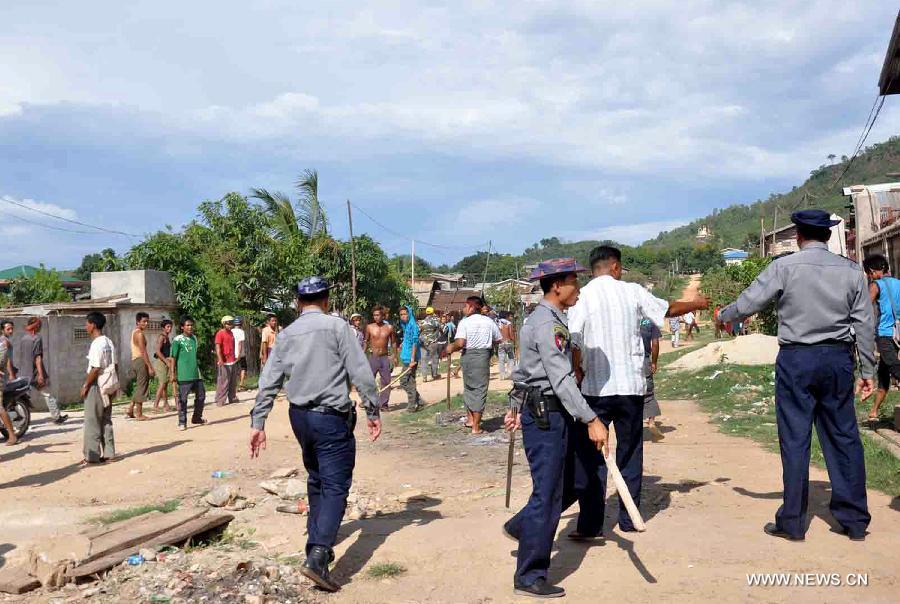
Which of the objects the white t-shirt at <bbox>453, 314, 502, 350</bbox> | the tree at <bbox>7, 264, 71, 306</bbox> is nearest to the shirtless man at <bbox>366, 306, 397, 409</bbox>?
the white t-shirt at <bbox>453, 314, 502, 350</bbox>

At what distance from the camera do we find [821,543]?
4664 mm

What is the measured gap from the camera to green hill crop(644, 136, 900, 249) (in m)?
74.8

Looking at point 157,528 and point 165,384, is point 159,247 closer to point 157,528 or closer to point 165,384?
point 165,384

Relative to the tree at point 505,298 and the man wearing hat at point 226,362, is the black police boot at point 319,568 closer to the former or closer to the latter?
the man wearing hat at point 226,362

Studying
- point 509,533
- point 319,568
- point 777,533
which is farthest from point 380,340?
point 777,533

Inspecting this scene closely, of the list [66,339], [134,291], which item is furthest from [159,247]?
[66,339]

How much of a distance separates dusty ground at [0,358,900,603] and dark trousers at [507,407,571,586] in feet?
0.66

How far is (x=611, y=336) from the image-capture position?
486cm

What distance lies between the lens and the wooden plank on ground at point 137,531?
5.05m

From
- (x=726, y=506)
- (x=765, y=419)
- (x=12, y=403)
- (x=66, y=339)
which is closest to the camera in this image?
(x=726, y=506)

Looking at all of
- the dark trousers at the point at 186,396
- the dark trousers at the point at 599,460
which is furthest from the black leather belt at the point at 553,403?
the dark trousers at the point at 186,396

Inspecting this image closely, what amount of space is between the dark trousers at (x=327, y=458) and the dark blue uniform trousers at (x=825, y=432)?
8.61 ft

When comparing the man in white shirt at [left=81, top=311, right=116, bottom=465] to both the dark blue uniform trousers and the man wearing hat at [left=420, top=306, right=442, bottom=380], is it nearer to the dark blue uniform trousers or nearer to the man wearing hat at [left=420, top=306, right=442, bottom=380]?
the dark blue uniform trousers

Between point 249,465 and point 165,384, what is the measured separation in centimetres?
634
